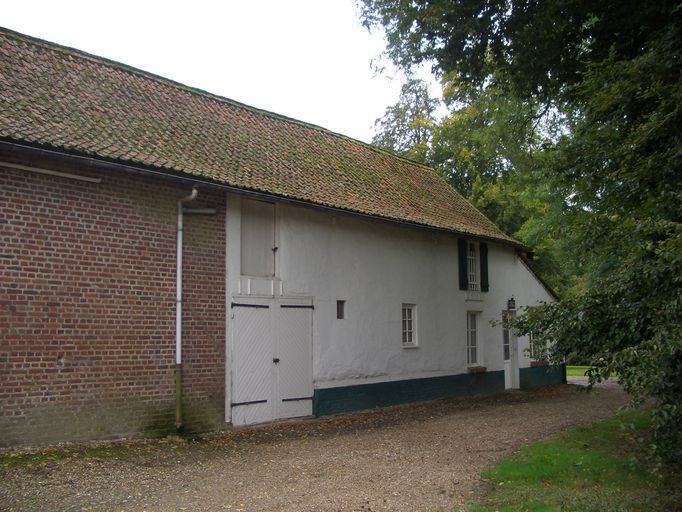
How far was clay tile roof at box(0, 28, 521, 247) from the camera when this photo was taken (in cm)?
968

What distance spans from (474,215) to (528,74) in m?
8.50

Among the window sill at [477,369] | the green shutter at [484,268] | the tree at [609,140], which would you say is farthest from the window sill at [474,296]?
the tree at [609,140]

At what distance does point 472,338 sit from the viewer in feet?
61.4

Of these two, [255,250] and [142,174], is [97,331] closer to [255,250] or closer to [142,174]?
[142,174]

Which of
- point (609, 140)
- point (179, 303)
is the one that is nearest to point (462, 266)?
point (609, 140)

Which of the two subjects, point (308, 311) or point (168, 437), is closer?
point (168, 437)

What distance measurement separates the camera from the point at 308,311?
42.7 ft

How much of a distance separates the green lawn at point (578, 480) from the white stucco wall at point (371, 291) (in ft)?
14.1

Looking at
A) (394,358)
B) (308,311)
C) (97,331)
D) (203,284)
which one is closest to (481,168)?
(394,358)

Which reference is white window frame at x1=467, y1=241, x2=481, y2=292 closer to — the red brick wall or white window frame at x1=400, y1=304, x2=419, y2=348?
white window frame at x1=400, y1=304, x2=419, y2=348

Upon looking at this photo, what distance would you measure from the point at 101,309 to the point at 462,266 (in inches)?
426

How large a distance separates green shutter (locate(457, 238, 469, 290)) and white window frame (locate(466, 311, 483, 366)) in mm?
993

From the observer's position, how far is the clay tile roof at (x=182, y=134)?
31.8 feet

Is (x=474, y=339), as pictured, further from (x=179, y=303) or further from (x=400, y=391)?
(x=179, y=303)
